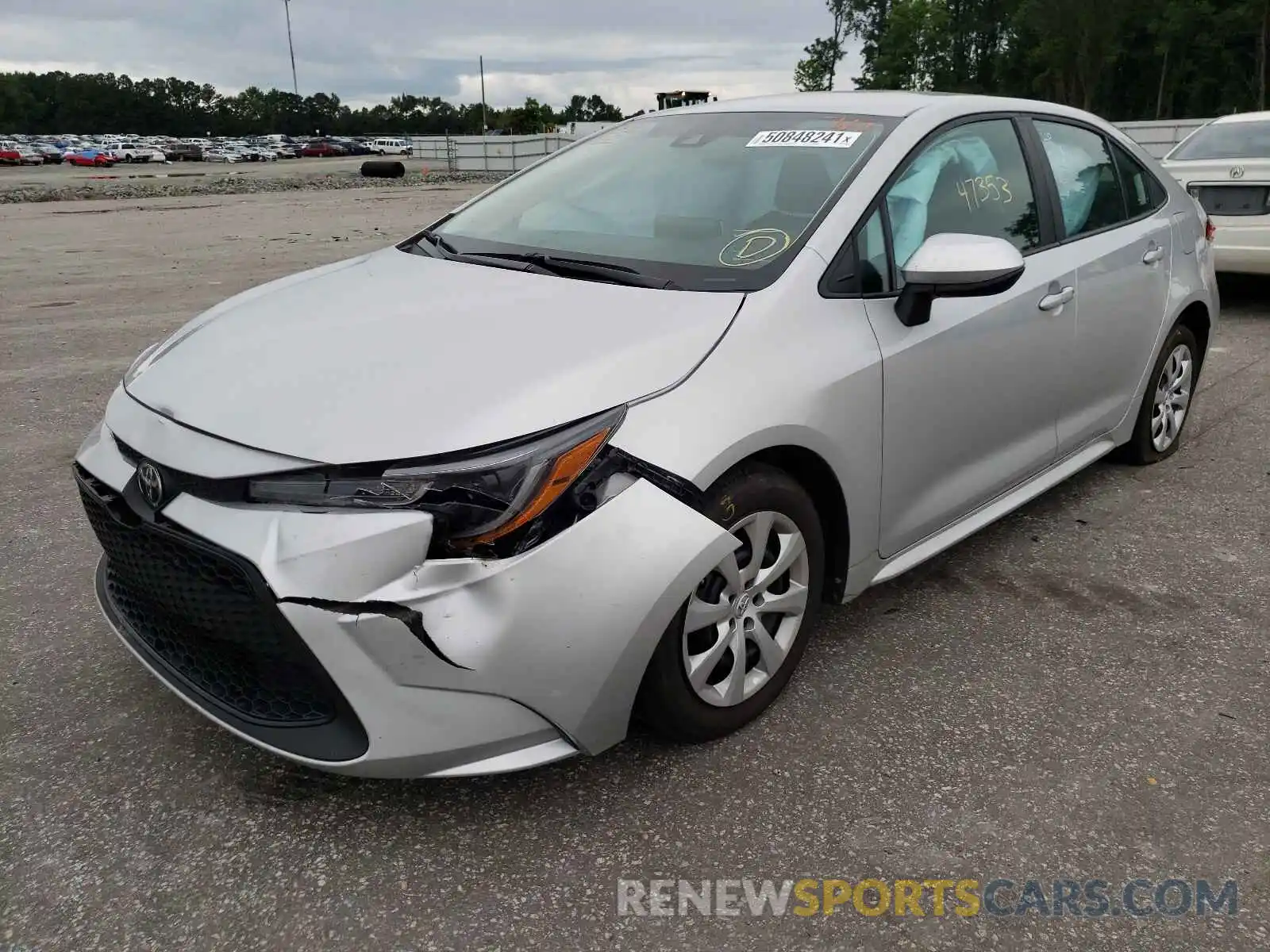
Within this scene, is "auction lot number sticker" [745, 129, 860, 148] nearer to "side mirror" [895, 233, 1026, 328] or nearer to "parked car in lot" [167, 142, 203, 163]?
"side mirror" [895, 233, 1026, 328]

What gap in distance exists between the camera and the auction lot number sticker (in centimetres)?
305

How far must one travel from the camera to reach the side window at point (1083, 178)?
3.62 m

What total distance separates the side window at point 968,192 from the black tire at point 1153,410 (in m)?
1.19

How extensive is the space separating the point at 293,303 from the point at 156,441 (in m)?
0.71

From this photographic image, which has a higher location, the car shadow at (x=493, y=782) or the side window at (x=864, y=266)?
the side window at (x=864, y=266)

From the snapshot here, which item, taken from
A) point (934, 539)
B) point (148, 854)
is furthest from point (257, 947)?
point (934, 539)

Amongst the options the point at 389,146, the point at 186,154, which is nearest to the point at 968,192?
the point at 186,154

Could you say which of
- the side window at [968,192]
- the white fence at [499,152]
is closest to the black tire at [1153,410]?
the side window at [968,192]

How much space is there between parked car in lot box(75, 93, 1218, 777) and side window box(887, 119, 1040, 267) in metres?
0.01

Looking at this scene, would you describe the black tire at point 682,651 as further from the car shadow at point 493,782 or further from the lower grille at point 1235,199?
the lower grille at point 1235,199

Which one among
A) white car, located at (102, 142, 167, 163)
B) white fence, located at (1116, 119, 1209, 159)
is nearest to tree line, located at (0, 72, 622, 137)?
white car, located at (102, 142, 167, 163)

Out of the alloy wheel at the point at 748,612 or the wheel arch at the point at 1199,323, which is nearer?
the alloy wheel at the point at 748,612

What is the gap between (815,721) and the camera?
8.84 feet

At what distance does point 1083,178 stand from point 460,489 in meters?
2.90
